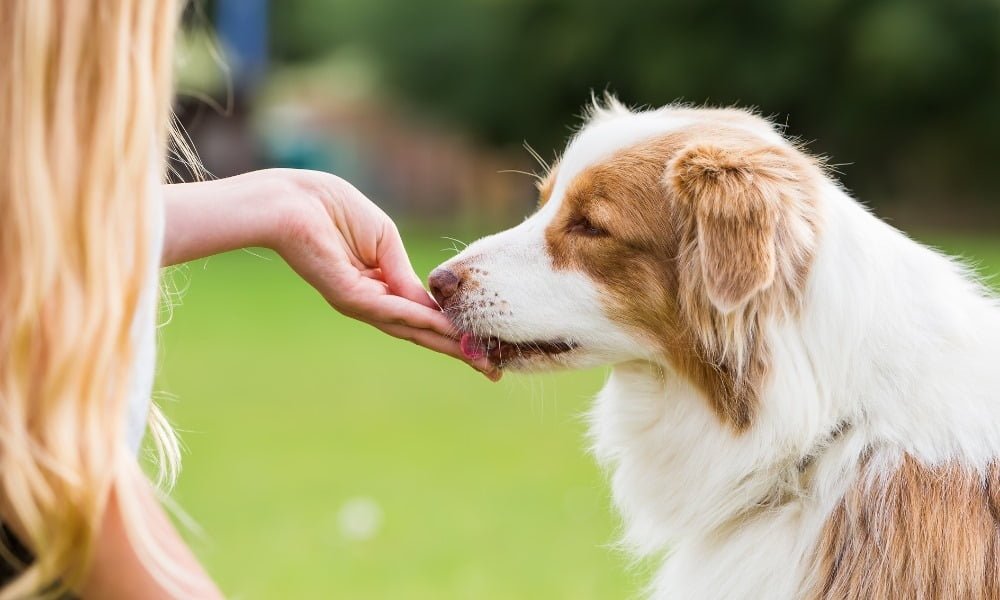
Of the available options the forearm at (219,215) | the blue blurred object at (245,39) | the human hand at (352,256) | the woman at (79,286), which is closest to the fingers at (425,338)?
the human hand at (352,256)

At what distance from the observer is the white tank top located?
→ 80.2 inches

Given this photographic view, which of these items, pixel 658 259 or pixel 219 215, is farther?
pixel 658 259

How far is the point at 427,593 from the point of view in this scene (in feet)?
17.0

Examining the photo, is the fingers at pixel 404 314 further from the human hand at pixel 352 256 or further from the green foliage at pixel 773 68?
the green foliage at pixel 773 68

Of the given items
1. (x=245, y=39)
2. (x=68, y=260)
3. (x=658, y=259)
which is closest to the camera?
(x=68, y=260)

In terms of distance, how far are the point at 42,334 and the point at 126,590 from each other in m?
0.41

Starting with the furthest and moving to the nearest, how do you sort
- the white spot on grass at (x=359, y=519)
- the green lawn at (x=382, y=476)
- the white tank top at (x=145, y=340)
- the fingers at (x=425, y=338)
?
the white spot on grass at (x=359, y=519) < the green lawn at (x=382, y=476) < the fingers at (x=425, y=338) < the white tank top at (x=145, y=340)

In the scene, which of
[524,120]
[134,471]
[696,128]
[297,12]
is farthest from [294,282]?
[297,12]

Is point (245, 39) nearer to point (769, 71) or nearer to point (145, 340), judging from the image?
point (769, 71)

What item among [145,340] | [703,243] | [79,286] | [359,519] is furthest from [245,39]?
[79,286]

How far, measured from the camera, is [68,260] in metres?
1.87

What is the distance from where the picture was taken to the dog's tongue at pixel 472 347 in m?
3.35

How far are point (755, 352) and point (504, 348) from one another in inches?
27.5

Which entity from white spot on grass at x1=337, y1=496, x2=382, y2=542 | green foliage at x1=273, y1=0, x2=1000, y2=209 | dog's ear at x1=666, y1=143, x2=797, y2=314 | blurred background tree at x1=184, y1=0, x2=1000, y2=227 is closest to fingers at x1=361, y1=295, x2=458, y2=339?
dog's ear at x1=666, y1=143, x2=797, y2=314
